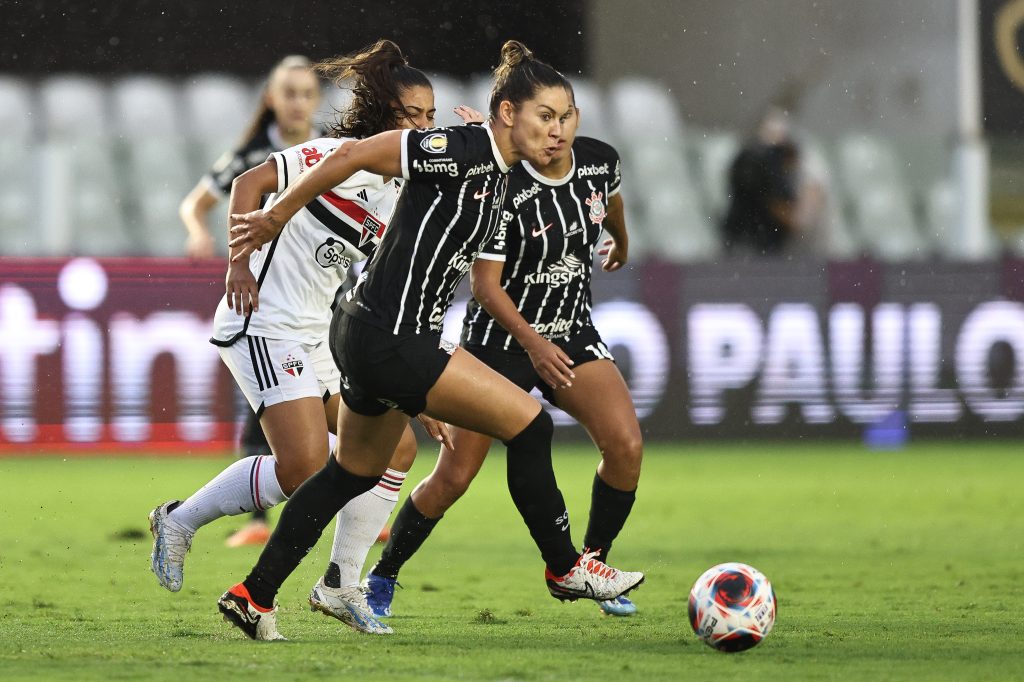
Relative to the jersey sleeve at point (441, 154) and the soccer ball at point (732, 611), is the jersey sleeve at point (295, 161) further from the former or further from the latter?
the soccer ball at point (732, 611)

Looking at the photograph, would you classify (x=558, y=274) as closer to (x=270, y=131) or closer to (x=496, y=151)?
(x=496, y=151)

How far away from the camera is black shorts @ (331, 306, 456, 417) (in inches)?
177

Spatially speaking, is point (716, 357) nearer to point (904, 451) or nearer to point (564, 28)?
point (904, 451)

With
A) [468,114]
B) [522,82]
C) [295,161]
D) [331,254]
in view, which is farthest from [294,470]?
[522,82]

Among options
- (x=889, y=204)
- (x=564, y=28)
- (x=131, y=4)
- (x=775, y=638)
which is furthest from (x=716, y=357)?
(x=131, y=4)

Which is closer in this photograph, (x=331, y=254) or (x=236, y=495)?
(x=236, y=495)

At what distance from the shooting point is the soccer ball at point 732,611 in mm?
4504

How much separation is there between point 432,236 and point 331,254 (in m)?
0.90

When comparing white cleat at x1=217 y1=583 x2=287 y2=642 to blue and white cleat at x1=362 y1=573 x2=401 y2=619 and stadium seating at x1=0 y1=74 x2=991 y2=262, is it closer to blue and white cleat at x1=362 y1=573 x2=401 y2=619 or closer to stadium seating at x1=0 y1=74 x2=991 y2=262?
blue and white cleat at x1=362 y1=573 x2=401 y2=619

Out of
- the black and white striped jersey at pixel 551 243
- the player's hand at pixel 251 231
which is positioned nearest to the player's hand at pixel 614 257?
the black and white striped jersey at pixel 551 243

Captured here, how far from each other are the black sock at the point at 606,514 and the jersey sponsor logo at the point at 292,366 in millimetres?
1090

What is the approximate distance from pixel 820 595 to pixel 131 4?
42.5 feet

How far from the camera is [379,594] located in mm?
5422

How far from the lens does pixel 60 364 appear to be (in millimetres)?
10711
